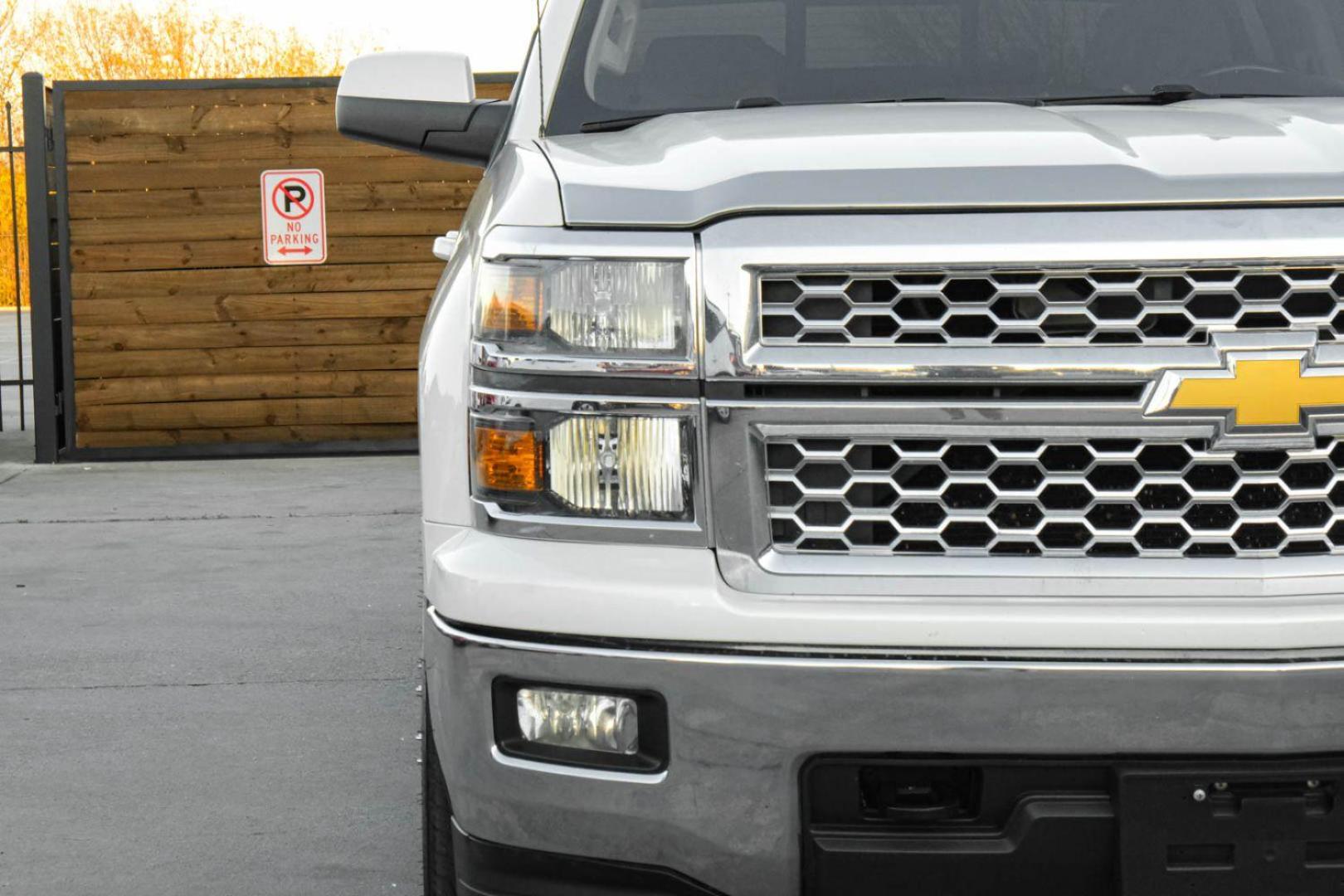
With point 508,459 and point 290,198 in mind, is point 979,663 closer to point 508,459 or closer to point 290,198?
point 508,459

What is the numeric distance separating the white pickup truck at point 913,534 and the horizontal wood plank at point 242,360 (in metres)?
8.79

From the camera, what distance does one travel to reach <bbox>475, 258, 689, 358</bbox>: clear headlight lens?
230 cm

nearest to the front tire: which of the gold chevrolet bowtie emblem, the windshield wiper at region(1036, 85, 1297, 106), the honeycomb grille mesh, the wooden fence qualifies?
the honeycomb grille mesh

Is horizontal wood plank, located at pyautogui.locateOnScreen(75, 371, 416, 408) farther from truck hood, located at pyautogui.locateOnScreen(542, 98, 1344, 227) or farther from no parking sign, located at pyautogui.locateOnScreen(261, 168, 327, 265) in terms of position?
truck hood, located at pyautogui.locateOnScreen(542, 98, 1344, 227)

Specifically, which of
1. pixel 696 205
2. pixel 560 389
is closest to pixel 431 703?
pixel 560 389

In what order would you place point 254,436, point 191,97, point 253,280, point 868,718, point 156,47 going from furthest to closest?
1. point 156,47
2. point 254,436
3. point 253,280
4. point 191,97
5. point 868,718

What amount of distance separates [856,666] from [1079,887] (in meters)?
0.43

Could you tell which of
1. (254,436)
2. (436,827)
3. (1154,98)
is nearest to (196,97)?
(254,436)

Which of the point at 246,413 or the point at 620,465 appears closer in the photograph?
the point at 620,465

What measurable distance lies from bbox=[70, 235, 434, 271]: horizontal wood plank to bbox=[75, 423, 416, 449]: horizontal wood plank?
3.38ft

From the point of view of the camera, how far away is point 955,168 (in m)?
2.33

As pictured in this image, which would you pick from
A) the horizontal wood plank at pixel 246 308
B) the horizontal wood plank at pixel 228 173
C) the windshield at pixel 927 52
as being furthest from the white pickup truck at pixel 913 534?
the horizontal wood plank at pixel 246 308

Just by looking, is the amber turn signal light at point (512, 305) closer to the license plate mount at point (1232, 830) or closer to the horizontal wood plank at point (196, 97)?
the license plate mount at point (1232, 830)

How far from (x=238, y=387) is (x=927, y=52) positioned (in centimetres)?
824
